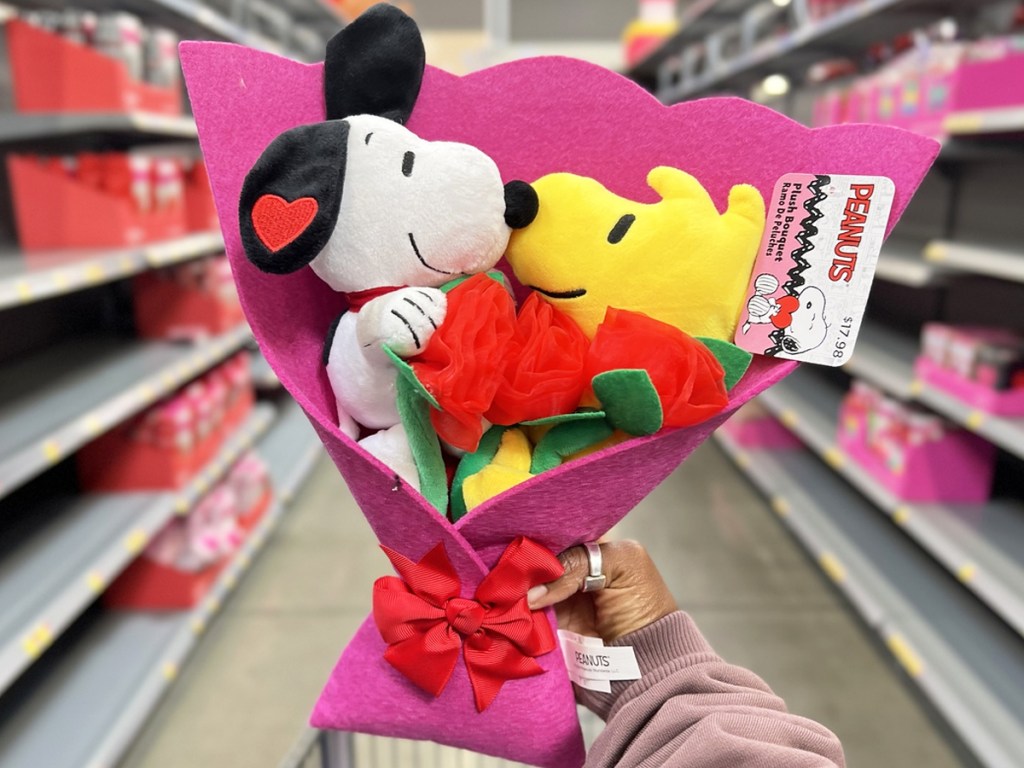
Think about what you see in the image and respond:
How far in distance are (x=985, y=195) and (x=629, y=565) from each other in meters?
2.72

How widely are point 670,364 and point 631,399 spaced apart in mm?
39

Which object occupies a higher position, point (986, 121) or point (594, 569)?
point (986, 121)

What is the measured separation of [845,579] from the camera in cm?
248

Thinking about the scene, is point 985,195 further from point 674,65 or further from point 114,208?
point 674,65

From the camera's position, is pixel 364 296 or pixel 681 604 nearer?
pixel 364 296

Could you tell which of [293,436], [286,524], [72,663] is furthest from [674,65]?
[72,663]

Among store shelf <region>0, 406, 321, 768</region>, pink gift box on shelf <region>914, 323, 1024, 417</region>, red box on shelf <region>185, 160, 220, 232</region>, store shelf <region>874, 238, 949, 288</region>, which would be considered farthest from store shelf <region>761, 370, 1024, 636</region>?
red box on shelf <region>185, 160, 220, 232</region>

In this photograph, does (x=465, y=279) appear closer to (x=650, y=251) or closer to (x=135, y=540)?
(x=650, y=251)

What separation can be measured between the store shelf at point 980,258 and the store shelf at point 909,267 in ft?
0.11

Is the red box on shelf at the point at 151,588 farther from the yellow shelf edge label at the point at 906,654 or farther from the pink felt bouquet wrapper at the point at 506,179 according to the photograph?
the yellow shelf edge label at the point at 906,654

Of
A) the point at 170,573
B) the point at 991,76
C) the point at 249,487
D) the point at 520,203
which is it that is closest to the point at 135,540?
the point at 170,573

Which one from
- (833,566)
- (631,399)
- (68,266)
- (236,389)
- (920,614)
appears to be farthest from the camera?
(236,389)

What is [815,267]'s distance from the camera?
2.17 feet

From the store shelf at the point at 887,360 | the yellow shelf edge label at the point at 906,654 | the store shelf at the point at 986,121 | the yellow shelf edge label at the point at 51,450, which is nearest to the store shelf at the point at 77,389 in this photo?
the yellow shelf edge label at the point at 51,450
